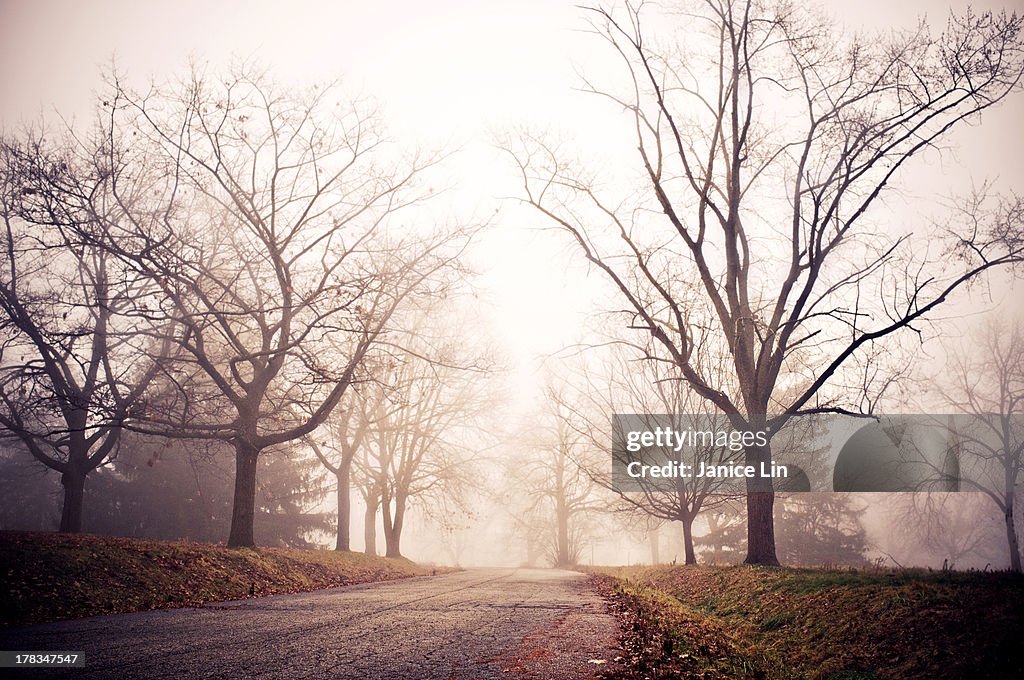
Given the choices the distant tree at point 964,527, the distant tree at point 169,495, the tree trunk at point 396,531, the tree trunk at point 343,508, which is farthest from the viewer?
the distant tree at point 964,527

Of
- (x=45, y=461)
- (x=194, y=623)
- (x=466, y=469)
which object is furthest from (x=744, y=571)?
(x=45, y=461)

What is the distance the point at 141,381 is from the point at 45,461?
3713mm

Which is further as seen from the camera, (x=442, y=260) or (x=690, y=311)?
(x=442, y=260)

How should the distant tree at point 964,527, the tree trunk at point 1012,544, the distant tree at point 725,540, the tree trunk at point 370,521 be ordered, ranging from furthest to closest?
the distant tree at point 725,540
the tree trunk at point 370,521
the distant tree at point 964,527
the tree trunk at point 1012,544

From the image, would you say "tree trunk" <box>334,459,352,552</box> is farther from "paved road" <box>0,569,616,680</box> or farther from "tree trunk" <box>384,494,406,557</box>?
"paved road" <box>0,569,616,680</box>

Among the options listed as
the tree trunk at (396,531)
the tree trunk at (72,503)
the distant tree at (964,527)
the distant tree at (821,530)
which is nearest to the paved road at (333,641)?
the tree trunk at (72,503)

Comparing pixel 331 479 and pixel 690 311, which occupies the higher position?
pixel 690 311

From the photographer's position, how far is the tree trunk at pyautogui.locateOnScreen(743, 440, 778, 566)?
1339 cm

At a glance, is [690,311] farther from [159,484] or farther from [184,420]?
[159,484]

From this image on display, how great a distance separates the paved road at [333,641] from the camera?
4.47m

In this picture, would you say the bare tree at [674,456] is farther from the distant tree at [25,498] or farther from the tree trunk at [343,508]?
the distant tree at [25,498]

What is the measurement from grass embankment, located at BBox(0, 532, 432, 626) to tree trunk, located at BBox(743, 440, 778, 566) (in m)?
9.40

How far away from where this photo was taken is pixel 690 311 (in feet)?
50.4

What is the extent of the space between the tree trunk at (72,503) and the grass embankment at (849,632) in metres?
18.2
